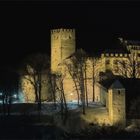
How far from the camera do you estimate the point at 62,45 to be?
79.3 meters

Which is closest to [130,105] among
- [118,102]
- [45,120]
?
[118,102]

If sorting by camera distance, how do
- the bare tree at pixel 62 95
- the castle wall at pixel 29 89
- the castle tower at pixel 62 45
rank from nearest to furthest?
1. the bare tree at pixel 62 95
2. the castle wall at pixel 29 89
3. the castle tower at pixel 62 45

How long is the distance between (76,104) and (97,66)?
22.1ft

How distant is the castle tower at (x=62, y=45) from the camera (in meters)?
79.1

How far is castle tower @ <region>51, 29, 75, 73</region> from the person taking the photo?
79.1 meters

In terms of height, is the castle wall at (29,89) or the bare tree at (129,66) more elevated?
the bare tree at (129,66)

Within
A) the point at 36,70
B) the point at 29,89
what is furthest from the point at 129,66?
the point at 29,89

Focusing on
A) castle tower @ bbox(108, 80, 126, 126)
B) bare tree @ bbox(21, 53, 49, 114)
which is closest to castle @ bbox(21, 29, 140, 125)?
bare tree @ bbox(21, 53, 49, 114)

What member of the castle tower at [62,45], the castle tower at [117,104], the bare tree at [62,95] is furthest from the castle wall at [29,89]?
the castle tower at [117,104]

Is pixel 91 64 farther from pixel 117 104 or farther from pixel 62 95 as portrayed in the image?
pixel 117 104

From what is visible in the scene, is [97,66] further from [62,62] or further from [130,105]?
[130,105]

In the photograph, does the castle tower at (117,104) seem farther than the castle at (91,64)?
No

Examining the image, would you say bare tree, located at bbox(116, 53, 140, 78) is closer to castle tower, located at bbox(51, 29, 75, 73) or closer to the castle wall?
castle tower, located at bbox(51, 29, 75, 73)

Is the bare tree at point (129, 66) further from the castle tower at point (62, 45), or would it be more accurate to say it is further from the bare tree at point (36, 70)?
the bare tree at point (36, 70)
